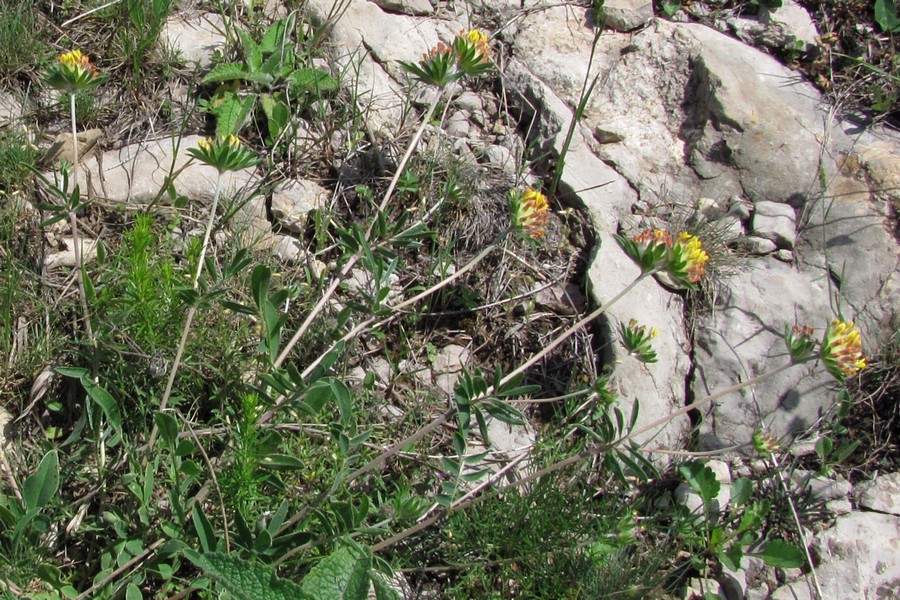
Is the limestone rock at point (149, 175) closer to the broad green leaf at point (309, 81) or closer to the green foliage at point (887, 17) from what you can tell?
the broad green leaf at point (309, 81)

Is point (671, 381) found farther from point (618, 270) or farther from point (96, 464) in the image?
point (96, 464)

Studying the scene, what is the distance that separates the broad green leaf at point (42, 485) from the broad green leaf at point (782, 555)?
2.31m

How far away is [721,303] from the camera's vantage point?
3.45m

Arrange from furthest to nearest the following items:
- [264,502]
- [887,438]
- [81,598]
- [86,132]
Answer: [86,132] < [887,438] < [264,502] < [81,598]

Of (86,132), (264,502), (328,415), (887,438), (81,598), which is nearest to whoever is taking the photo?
(81,598)

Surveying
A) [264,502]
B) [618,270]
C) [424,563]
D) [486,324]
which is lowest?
[424,563]

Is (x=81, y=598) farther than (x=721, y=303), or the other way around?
(x=721, y=303)

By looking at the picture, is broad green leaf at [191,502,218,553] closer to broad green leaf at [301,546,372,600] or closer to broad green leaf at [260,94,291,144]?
broad green leaf at [301,546,372,600]

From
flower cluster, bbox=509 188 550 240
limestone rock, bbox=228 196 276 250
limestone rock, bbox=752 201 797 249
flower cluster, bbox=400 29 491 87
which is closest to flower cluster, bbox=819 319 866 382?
limestone rock, bbox=752 201 797 249

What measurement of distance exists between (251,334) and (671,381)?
1642mm

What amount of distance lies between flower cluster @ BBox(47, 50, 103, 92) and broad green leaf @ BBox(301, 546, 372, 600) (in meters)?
1.81

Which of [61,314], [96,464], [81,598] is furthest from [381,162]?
[81,598]

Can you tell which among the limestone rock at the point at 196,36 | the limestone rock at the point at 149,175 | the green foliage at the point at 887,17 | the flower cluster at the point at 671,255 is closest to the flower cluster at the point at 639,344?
the flower cluster at the point at 671,255

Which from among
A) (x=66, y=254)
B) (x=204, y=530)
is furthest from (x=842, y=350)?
(x=66, y=254)
